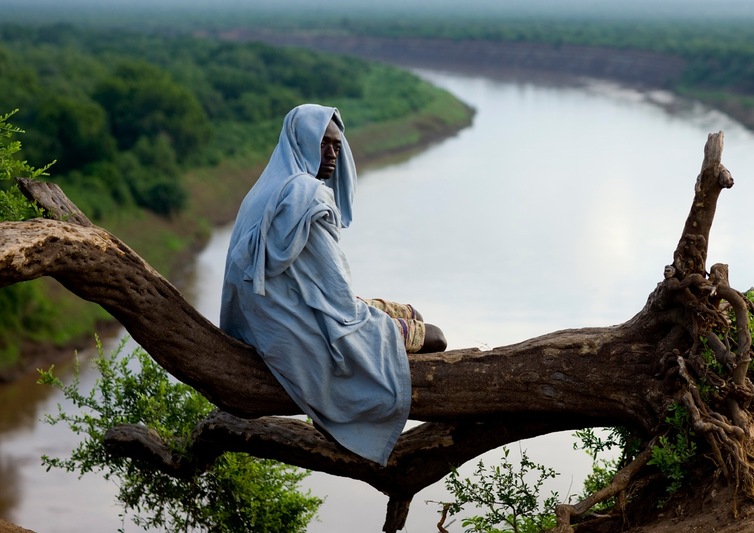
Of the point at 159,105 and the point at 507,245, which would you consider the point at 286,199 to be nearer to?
the point at 507,245

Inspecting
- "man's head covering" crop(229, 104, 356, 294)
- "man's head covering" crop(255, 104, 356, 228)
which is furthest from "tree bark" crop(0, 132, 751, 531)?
"man's head covering" crop(255, 104, 356, 228)

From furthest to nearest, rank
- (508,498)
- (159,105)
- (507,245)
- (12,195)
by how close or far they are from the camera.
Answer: (159,105)
(507,245)
(508,498)
(12,195)

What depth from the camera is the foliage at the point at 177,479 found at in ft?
17.2

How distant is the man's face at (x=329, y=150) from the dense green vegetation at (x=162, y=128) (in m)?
8.12

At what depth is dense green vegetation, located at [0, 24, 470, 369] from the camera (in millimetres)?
15266

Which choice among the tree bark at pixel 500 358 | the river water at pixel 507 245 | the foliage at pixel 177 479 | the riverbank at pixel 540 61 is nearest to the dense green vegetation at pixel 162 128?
the river water at pixel 507 245

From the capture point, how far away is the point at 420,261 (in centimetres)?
1570

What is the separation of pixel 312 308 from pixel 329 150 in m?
0.56

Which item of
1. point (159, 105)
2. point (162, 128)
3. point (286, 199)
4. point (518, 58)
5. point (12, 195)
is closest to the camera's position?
point (286, 199)

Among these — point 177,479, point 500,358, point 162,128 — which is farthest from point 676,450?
point 162,128

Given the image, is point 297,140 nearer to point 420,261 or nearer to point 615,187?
point 420,261

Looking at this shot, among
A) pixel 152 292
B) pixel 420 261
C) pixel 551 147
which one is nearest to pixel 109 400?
pixel 152 292

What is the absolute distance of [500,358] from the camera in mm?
4109

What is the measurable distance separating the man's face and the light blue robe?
0.06 meters
